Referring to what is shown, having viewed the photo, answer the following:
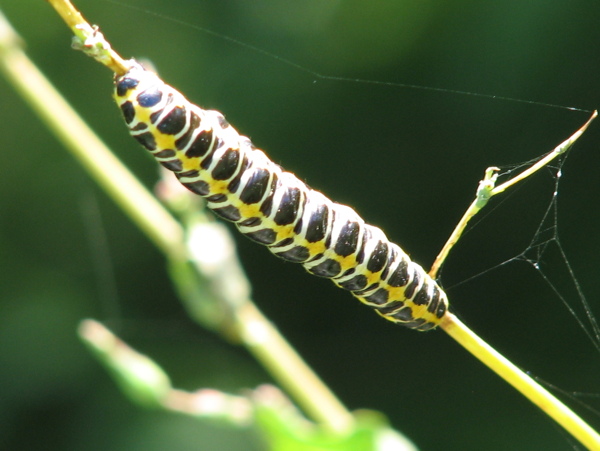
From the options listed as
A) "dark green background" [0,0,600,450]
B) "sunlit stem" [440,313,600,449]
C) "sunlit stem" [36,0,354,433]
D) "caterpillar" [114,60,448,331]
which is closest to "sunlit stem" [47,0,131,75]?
"caterpillar" [114,60,448,331]

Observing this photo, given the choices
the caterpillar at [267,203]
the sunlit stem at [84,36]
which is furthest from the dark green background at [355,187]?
the sunlit stem at [84,36]

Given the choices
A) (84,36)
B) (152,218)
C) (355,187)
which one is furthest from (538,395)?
(355,187)

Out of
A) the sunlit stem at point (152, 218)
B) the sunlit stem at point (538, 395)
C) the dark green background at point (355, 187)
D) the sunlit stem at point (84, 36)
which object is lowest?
the sunlit stem at point (84, 36)

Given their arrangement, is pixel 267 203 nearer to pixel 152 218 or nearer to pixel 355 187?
pixel 152 218

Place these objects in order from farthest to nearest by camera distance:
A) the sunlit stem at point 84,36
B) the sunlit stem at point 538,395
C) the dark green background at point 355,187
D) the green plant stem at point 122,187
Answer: the dark green background at point 355,187 < the green plant stem at point 122,187 < the sunlit stem at point 538,395 < the sunlit stem at point 84,36

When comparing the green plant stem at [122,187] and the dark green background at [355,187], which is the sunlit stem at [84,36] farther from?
the dark green background at [355,187]

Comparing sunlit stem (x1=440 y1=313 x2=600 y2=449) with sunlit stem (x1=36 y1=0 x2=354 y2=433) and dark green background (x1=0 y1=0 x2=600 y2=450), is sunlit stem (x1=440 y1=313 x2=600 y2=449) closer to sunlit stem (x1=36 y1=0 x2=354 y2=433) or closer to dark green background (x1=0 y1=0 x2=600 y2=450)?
sunlit stem (x1=36 y1=0 x2=354 y2=433)

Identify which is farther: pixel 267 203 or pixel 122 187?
pixel 122 187
